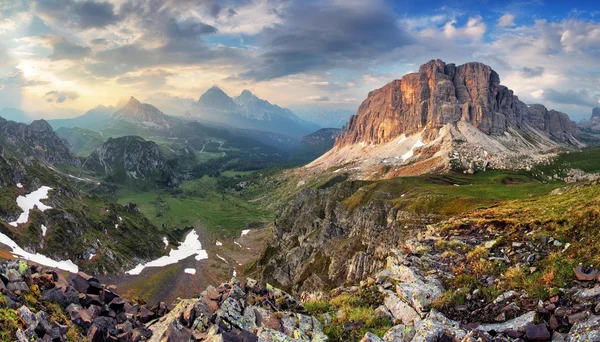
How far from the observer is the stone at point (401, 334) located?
58.2 ft

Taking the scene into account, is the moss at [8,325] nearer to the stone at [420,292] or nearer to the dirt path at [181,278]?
the stone at [420,292]

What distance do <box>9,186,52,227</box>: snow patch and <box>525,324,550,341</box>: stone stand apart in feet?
543

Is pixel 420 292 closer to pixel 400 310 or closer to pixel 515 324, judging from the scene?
pixel 400 310

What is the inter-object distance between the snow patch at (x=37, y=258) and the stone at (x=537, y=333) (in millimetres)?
132007

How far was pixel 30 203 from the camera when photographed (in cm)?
15000

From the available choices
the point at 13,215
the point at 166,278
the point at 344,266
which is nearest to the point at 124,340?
the point at 344,266

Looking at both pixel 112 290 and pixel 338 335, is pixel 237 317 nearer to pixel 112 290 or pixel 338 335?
pixel 338 335

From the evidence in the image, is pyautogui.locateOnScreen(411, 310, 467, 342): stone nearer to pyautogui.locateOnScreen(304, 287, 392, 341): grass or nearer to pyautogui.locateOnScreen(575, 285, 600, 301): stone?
pyautogui.locateOnScreen(304, 287, 392, 341): grass

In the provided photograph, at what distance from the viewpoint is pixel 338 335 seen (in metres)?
20.8

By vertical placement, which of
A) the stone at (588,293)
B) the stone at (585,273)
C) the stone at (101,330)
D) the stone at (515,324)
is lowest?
the stone at (101,330)

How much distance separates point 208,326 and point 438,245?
918 inches

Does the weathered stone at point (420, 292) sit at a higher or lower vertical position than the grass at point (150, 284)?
higher

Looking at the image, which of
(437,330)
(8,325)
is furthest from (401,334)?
(8,325)

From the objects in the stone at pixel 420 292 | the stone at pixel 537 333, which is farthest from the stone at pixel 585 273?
the stone at pixel 420 292
